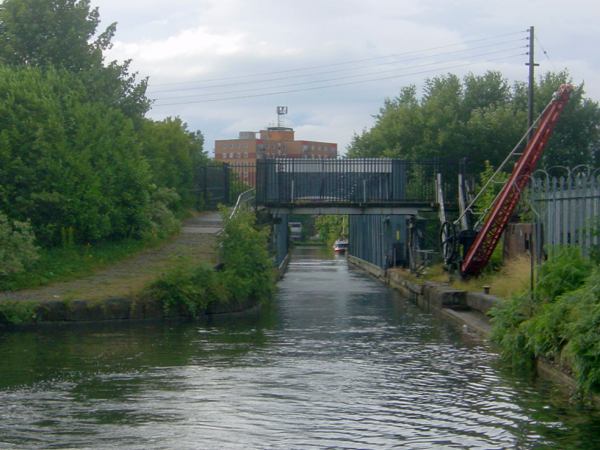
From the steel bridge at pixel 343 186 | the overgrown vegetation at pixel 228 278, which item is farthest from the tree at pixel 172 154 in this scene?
the overgrown vegetation at pixel 228 278

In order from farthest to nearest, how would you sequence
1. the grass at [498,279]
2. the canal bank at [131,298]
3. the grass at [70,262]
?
the grass at [70,262]
the grass at [498,279]
the canal bank at [131,298]

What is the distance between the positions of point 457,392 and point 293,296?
20.9m

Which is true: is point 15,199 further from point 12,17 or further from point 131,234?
point 12,17

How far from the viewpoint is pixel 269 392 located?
13.5 metres

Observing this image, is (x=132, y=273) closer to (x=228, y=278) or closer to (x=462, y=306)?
(x=228, y=278)

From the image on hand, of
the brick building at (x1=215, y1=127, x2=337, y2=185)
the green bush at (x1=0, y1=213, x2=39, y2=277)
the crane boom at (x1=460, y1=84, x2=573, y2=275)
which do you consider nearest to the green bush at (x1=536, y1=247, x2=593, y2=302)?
the crane boom at (x1=460, y1=84, x2=573, y2=275)

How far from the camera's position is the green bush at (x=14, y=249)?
23.1m

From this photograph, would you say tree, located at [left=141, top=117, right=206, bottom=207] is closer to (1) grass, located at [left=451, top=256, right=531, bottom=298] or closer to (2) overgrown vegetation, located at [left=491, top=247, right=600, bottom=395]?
(1) grass, located at [left=451, top=256, right=531, bottom=298]

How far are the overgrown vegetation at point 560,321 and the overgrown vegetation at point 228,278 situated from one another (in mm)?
9292

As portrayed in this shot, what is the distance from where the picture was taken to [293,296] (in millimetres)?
34406

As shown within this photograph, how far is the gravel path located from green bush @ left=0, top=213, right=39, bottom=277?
0.63 meters

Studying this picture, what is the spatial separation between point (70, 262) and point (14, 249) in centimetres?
366

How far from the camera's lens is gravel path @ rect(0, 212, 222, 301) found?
2328cm

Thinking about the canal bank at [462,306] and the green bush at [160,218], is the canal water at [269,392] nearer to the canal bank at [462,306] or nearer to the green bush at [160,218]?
the canal bank at [462,306]
